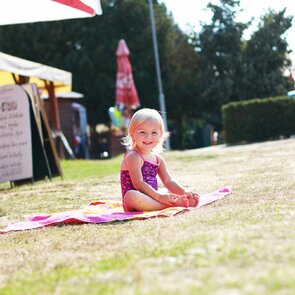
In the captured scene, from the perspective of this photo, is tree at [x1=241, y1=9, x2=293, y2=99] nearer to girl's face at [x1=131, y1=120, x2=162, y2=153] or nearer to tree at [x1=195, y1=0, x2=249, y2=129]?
tree at [x1=195, y1=0, x2=249, y2=129]

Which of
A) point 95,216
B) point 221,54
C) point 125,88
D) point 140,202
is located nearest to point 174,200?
point 140,202

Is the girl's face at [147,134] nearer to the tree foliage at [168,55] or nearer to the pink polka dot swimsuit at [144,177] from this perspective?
the pink polka dot swimsuit at [144,177]

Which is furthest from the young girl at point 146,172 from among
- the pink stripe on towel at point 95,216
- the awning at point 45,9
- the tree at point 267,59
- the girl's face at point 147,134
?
the tree at point 267,59

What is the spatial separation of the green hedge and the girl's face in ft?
48.7

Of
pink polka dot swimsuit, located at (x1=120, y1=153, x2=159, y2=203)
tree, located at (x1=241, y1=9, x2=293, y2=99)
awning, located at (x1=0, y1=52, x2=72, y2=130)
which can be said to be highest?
tree, located at (x1=241, y1=9, x2=293, y2=99)

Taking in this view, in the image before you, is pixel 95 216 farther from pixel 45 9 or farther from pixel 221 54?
pixel 221 54

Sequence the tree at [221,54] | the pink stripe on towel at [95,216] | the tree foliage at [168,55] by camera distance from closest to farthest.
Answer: the pink stripe on towel at [95,216], the tree foliage at [168,55], the tree at [221,54]

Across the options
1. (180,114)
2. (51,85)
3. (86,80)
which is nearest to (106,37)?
(86,80)

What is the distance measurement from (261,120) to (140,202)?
1530 cm

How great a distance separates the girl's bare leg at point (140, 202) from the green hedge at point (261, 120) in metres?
15.1

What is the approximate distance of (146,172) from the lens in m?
4.55

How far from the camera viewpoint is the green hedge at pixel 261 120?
18953mm

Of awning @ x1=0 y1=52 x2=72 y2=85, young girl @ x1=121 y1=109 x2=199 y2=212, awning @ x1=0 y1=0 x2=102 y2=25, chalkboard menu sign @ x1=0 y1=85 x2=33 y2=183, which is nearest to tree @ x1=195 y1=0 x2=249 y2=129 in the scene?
awning @ x1=0 y1=52 x2=72 y2=85

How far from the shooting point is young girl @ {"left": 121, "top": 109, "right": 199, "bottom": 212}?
4.25 metres
